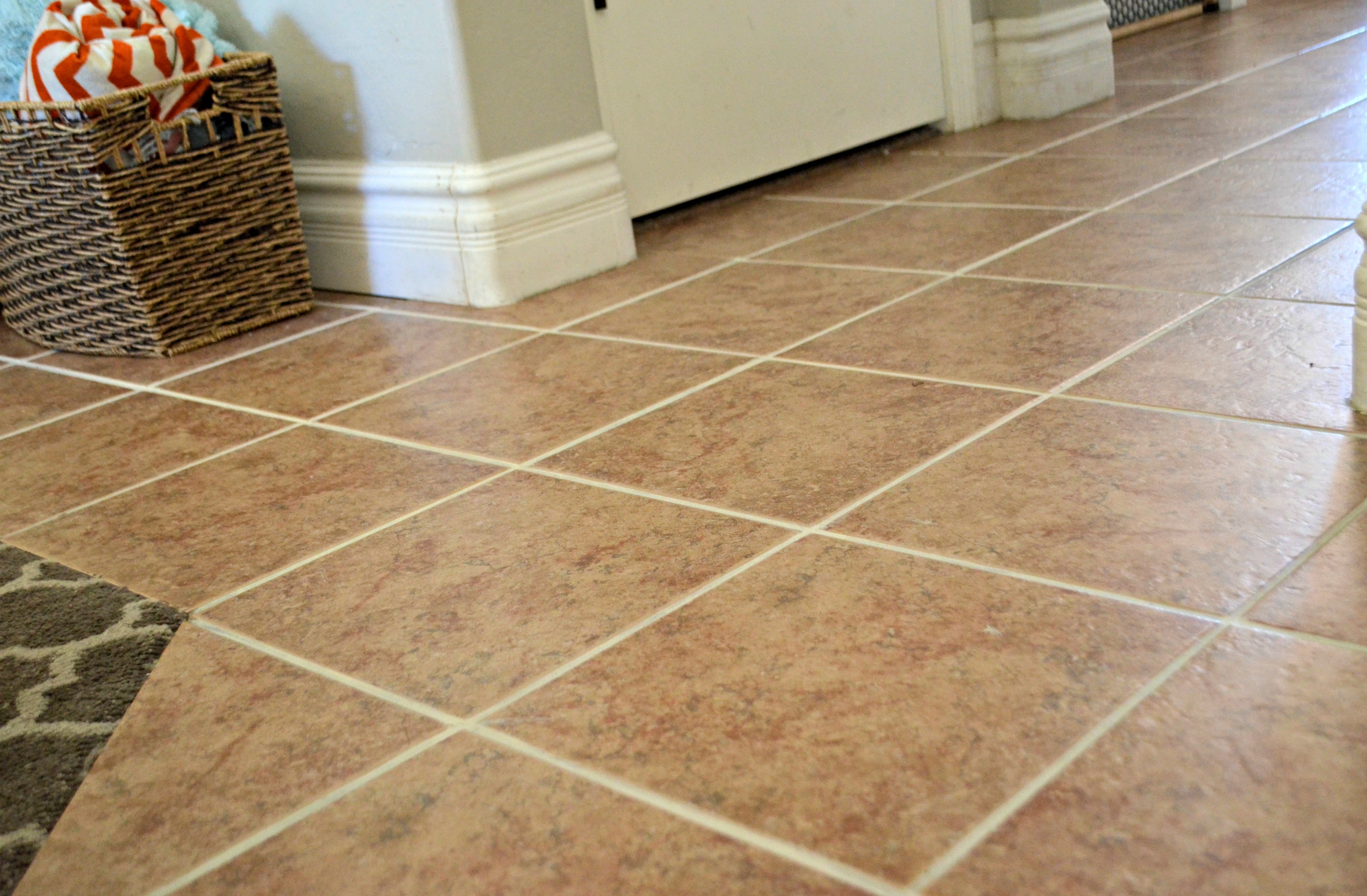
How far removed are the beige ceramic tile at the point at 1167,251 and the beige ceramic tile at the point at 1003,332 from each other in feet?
0.18

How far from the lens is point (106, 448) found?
1.51 m

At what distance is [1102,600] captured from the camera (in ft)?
2.93

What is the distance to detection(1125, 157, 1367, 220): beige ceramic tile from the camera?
5.79 feet

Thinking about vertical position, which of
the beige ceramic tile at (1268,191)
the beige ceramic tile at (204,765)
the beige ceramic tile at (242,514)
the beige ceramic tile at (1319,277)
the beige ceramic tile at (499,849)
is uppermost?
the beige ceramic tile at (1268,191)

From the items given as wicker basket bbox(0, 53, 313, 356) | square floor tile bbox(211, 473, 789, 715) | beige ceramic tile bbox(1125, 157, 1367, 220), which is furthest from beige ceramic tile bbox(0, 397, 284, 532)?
beige ceramic tile bbox(1125, 157, 1367, 220)

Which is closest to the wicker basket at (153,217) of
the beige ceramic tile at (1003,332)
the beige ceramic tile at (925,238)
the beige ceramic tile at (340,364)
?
the beige ceramic tile at (340,364)

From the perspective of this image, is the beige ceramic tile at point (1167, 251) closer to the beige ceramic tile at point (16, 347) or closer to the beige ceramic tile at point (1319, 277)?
the beige ceramic tile at point (1319, 277)

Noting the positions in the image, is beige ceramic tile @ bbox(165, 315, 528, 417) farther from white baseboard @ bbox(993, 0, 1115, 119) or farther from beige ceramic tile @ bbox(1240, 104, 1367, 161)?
white baseboard @ bbox(993, 0, 1115, 119)

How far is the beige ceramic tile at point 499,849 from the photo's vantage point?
687mm

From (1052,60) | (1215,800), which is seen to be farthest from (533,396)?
(1052,60)

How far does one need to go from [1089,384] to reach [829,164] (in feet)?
4.72

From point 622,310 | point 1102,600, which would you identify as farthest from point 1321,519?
point 622,310

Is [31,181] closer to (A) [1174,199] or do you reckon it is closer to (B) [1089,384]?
(B) [1089,384]

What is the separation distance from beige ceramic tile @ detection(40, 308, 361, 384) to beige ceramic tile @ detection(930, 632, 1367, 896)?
1429 mm
